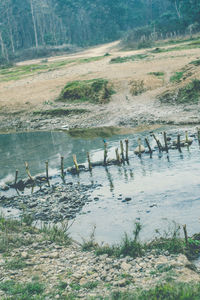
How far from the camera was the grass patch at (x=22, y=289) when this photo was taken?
31.3 ft

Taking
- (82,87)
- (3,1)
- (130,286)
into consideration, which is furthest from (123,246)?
(3,1)

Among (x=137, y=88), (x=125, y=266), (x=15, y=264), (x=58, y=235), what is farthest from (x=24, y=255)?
(x=137, y=88)

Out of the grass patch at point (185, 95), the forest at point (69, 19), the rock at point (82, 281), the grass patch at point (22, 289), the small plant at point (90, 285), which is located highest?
the forest at point (69, 19)

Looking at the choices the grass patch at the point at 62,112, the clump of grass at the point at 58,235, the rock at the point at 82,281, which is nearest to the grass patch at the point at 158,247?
the clump of grass at the point at 58,235

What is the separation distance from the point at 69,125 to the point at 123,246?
25686 mm

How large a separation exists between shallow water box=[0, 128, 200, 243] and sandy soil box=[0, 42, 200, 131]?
4.90 m

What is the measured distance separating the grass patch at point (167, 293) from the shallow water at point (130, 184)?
469cm

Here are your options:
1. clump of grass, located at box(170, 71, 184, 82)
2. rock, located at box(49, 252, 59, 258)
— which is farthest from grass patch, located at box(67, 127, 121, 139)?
rock, located at box(49, 252, 59, 258)

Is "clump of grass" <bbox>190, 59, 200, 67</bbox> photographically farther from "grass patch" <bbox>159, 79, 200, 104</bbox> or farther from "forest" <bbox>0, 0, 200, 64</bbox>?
"forest" <bbox>0, 0, 200, 64</bbox>

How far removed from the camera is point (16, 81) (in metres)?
53.0

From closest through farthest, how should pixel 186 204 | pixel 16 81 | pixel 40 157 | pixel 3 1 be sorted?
pixel 186 204 → pixel 40 157 → pixel 16 81 → pixel 3 1

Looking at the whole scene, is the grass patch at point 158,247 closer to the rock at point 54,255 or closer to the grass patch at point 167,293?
the rock at point 54,255

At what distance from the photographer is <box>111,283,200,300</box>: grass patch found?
8.13 metres

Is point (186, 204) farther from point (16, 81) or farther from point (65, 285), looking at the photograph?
point (16, 81)
